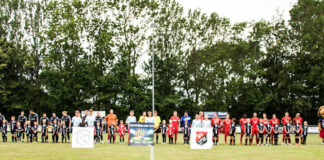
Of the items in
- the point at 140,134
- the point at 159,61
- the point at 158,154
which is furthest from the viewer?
the point at 159,61

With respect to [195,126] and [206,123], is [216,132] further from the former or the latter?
[195,126]

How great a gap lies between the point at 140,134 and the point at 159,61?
1161 inches

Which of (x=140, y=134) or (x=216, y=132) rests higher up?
(x=140, y=134)

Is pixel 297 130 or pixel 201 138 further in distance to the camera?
pixel 297 130

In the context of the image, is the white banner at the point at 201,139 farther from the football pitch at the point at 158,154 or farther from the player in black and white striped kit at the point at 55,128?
the player in black and white striped kit at the point at 55,128

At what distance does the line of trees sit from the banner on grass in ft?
85.8

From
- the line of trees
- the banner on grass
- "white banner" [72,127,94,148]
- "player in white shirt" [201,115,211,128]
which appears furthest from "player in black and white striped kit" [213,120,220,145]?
the line of trees

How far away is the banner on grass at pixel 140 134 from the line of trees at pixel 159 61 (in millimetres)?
26148

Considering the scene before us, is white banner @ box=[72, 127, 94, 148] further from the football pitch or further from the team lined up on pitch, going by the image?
the team lined up on pitch

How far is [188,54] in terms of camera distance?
1993 inches

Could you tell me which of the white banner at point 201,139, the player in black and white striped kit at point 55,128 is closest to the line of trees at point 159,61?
the player in black and white striped kit at point 55,128

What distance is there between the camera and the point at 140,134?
760 inches

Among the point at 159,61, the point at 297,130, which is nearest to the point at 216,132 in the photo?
the point at 297,130

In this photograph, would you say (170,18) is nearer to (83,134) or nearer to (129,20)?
(129,20)
